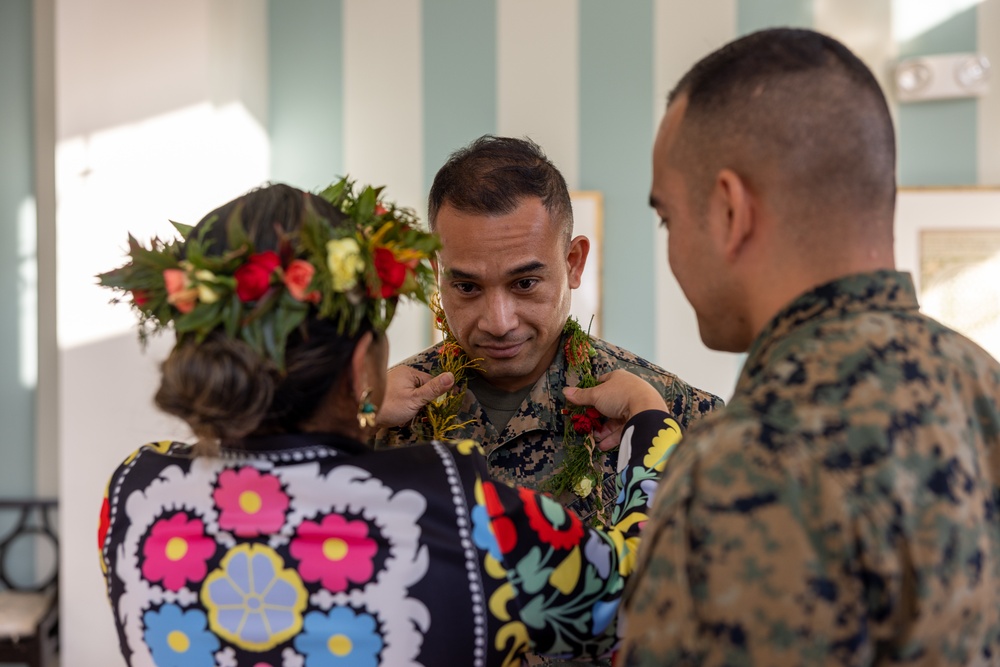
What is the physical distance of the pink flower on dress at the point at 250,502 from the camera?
124 centimetres

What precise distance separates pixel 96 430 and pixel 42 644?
885 mm

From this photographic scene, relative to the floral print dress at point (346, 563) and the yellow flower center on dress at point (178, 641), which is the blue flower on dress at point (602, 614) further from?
the yellow flower center on dress at point (178, 641)

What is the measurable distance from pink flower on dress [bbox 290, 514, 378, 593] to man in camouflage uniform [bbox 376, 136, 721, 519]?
797mm

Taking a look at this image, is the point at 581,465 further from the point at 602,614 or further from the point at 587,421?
the point at 602,614

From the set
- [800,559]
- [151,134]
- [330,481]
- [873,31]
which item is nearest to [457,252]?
[330,481]

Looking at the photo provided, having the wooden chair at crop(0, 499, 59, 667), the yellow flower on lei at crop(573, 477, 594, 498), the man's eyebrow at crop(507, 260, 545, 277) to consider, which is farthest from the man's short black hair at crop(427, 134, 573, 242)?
the wooden chair at crop(0, 499, 59, 667)

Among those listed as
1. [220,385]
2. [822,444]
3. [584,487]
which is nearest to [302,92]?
[584,487]

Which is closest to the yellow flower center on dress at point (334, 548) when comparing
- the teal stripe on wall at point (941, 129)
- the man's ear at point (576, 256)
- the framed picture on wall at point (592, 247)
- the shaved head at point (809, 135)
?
the shaved head at point (809, 135)

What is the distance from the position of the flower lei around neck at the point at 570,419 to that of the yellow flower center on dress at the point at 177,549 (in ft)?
2.64

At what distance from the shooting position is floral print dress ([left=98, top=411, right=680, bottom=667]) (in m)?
1.23

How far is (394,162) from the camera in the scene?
4.20 meters

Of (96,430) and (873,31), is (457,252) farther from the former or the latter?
(873,31)

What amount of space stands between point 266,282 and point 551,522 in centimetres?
51

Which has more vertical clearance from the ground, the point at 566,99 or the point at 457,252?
the point at 566,99
